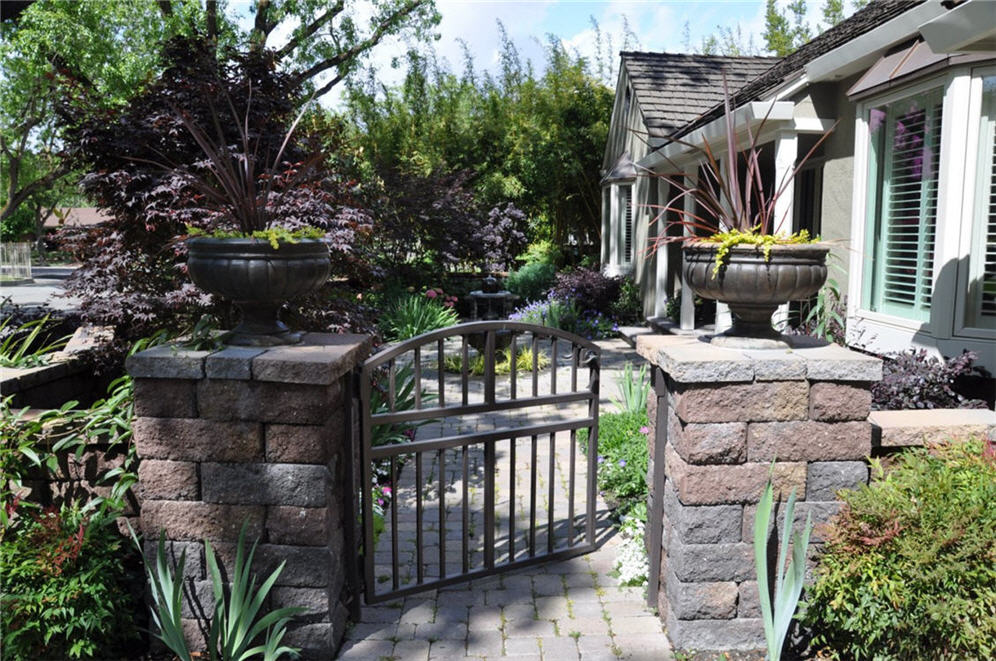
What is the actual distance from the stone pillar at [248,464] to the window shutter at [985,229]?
13.0 ft

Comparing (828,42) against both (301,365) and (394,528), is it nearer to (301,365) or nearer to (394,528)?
(394,528)

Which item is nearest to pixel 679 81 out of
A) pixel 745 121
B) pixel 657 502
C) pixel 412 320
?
pixel 745 121

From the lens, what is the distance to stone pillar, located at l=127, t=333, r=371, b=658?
2.80m

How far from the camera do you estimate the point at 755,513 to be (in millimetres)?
2920

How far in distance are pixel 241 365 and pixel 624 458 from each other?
2.82m

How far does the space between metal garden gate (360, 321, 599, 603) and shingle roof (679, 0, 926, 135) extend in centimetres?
402

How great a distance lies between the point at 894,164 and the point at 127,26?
1163 centimetres

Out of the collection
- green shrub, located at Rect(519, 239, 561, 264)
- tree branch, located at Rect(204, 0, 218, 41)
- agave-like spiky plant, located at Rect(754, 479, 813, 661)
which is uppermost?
tree branch, located at Rect(204, 0, 218, 41)

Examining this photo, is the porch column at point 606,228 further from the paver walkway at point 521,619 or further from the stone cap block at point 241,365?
the stone cap block at point 241,365

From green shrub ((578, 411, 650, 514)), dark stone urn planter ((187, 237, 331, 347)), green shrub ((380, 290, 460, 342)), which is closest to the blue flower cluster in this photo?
green shrub ((380, 290, 460, 342))

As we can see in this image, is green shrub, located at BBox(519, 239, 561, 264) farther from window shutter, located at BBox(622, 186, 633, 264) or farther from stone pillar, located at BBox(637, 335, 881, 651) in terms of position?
stone pillar, located at BBox(637, 335, 881, 651)

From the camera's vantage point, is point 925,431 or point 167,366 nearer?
point 167,366

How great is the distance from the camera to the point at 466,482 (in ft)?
11.6

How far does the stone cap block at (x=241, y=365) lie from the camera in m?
2.75
